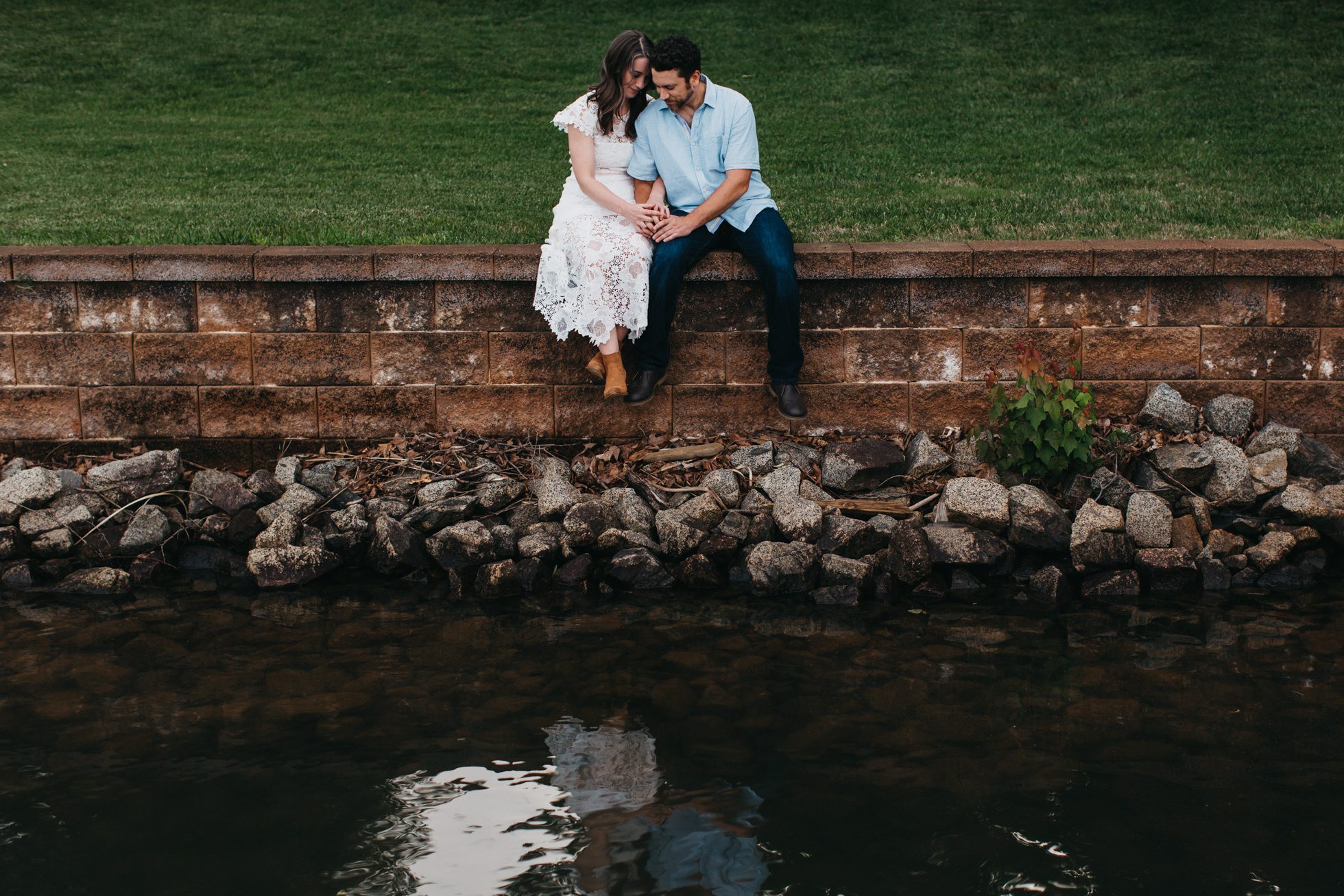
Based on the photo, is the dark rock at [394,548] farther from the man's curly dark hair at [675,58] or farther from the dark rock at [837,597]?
the man's curly dark hair at [675,58]

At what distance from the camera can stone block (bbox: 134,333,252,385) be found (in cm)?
654

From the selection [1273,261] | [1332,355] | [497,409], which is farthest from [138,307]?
[1332,355]

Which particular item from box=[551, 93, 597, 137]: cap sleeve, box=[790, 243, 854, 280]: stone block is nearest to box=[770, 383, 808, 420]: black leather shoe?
box=[790, 243, 854, 280]: stone block

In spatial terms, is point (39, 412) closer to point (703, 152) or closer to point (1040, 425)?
point (703, 152)

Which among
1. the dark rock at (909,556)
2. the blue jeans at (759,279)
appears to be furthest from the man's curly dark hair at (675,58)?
the dark rock at (909,556)

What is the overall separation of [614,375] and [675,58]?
4.87ft

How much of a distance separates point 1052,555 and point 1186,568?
1.82ft

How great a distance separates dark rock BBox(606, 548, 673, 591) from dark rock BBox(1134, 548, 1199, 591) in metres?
2.05

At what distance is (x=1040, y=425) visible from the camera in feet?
19.5

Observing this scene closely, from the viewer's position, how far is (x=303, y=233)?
7.35 m

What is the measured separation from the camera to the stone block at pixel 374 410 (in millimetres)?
6570

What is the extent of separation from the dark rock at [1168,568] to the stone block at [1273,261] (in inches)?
60.7

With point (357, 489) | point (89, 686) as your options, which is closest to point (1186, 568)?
point (357, 489)

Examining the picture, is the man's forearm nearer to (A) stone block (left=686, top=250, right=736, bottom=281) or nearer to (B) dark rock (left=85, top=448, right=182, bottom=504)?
(A) stone block (left=686, top=250, right=736, bottom=281)
